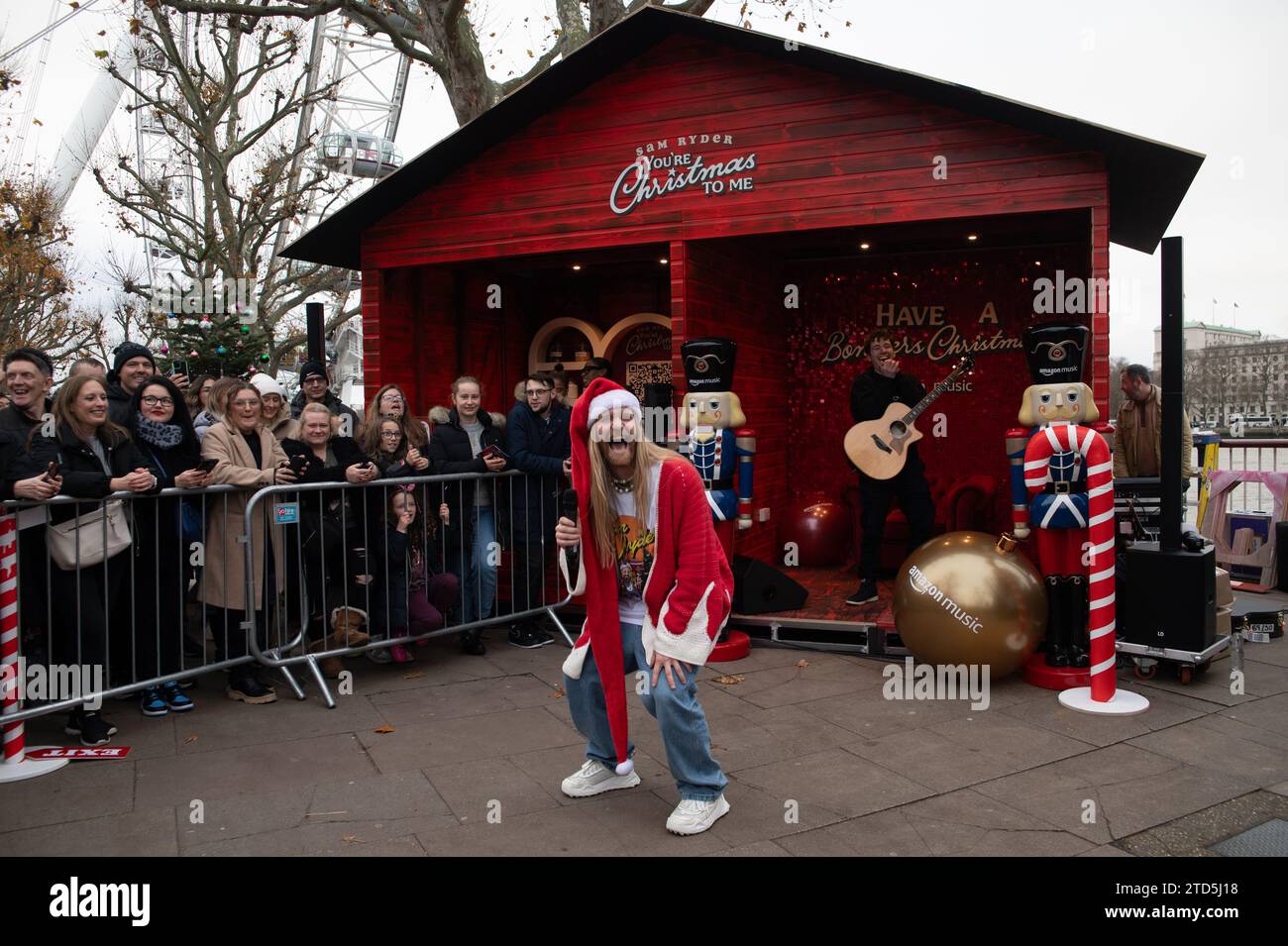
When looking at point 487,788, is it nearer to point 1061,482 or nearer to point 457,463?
point 457,463

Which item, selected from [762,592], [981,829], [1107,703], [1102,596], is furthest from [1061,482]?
[981,829]

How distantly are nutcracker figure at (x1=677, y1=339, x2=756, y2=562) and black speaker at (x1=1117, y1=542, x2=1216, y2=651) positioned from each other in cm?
248

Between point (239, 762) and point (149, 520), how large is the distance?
5.47ft

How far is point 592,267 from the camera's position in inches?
388

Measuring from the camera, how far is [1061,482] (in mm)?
5918

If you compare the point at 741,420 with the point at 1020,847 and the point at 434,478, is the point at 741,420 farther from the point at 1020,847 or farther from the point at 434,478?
the point at 1020,847

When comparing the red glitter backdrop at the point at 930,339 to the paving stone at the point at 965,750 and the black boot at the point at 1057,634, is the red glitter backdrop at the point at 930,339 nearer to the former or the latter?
the black boot at the point at 1057,634

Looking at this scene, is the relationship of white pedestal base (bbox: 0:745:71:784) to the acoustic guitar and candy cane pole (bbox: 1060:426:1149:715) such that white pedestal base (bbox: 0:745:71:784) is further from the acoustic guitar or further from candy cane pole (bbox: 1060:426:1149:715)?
the acoustic guitar

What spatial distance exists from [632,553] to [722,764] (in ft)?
4.40

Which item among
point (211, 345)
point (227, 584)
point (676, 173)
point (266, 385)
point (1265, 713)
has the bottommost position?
point (1265, 713)

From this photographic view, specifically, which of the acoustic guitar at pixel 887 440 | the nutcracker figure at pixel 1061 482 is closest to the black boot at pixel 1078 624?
the nutcracker figure at pixel 1061 482

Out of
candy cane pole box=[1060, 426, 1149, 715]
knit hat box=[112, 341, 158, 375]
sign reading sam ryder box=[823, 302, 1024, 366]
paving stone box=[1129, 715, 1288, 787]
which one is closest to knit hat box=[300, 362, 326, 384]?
knit hat box=[112, 341, 158, 375]

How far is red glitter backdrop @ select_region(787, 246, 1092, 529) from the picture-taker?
902cm

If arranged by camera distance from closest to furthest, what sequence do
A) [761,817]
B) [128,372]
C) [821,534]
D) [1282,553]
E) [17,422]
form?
[761,817] < [17,422] < [128,372] < [821,534] < [1282,553]
